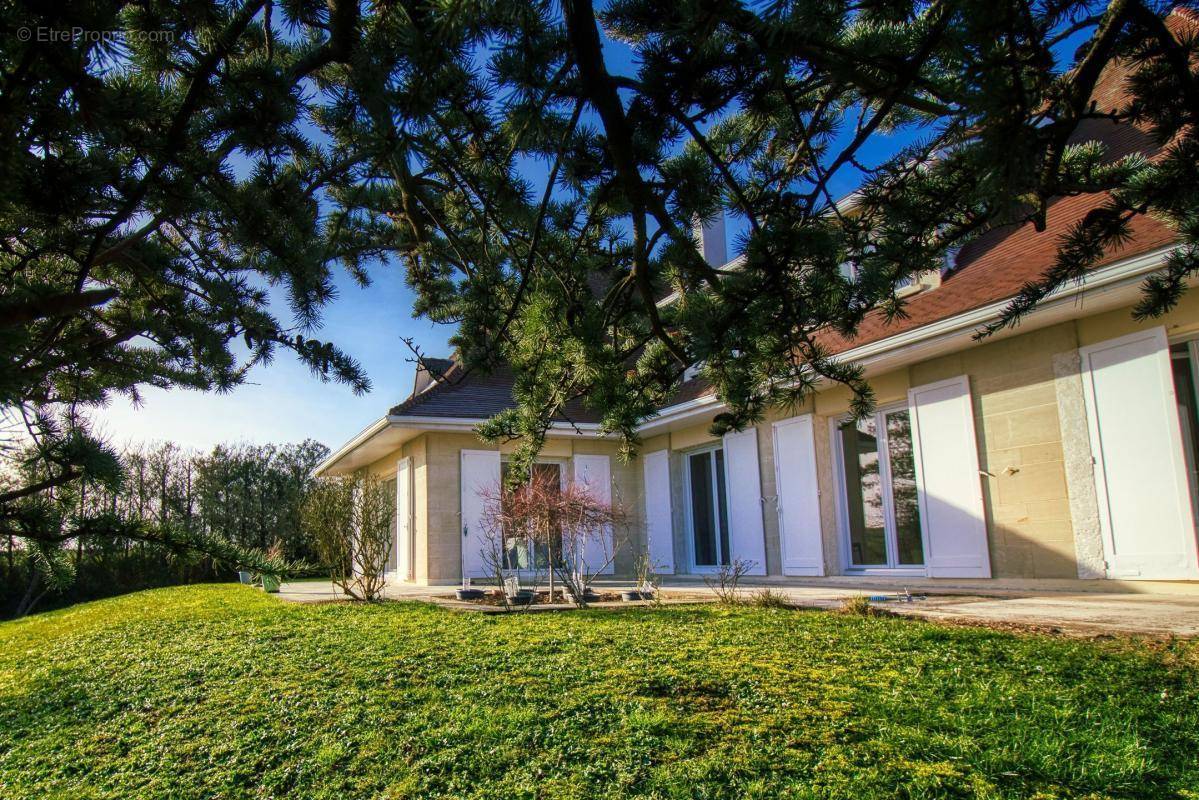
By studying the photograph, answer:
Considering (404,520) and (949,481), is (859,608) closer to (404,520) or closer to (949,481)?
(949,481)

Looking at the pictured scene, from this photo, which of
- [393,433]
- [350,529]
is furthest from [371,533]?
[393,433]

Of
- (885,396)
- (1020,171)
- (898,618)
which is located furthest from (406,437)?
(1020,171)

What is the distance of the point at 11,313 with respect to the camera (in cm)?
115

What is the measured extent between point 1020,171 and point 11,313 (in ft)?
5.81

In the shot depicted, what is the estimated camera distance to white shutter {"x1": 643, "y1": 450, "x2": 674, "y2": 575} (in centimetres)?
1255

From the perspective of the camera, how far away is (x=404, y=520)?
13047 mm

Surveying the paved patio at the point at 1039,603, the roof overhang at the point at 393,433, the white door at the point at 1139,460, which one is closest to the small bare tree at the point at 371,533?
the paved patio at the point at 1039,603

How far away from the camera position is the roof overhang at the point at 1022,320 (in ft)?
19.4

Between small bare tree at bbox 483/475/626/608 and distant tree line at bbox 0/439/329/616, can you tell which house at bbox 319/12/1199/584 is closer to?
small bare tree at bbox 483/475/626/608

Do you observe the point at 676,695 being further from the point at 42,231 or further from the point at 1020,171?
the point at 42,231

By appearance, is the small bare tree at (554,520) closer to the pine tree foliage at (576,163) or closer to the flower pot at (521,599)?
the flower pot at (521,599)

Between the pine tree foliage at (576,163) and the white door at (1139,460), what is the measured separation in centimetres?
423

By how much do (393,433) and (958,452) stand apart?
28.5ft

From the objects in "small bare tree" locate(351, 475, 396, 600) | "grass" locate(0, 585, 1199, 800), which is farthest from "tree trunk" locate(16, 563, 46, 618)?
"small bare tree" locate(351, 475, 396, 600)
